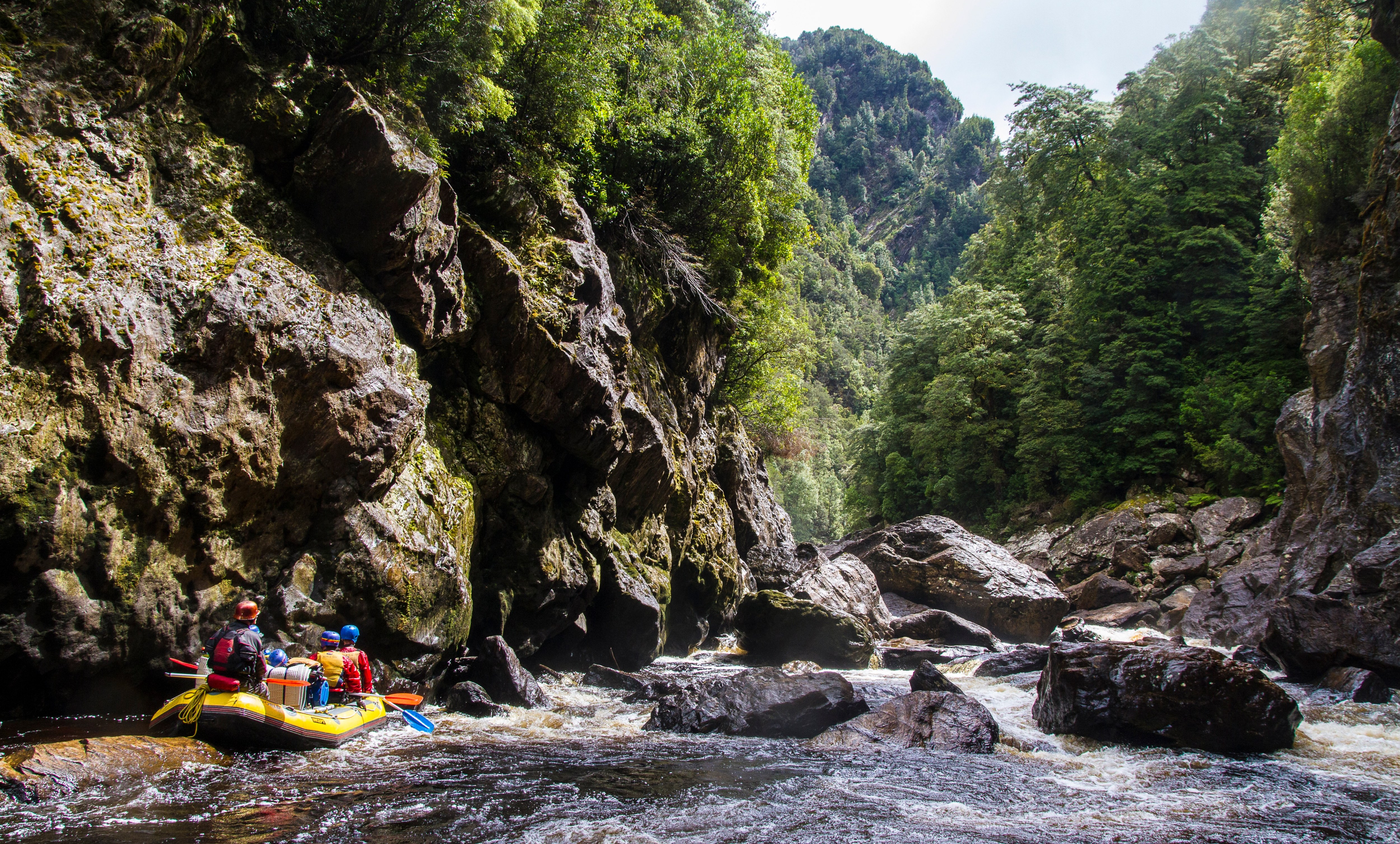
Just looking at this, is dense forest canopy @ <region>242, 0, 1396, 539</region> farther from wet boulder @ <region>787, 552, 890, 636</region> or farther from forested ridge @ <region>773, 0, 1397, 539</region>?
wet boulder @ <region>787, 552, 890, 636</region>

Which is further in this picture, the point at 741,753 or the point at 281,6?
the point at 281,6

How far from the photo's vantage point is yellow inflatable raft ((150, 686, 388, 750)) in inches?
→ 274

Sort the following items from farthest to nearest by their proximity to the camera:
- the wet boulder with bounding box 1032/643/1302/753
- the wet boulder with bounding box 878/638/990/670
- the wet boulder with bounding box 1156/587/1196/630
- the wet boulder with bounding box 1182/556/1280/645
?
the wet boulder with bounding box 1156/587/1196/630, the wet boulder with bounding box 878/638/990/670, the wet boulder with bounding box 1182/556/1280/645, the wet boulder with bounding box 1032/643/1302/753

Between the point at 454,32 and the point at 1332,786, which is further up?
the point at 454,32

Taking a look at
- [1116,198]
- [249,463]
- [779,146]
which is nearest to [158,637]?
[249,463]

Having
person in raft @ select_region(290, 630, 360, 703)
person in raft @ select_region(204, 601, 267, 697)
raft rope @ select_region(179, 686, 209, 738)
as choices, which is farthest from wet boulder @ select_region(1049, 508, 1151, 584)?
raft rope @ select_region(179, 686, 209, 738)

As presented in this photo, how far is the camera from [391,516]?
9680mm

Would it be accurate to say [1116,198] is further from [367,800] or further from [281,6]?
[367,800]

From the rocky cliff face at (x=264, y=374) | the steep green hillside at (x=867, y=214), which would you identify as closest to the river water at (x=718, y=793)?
the rocky cliff face at (x=264, y=374)

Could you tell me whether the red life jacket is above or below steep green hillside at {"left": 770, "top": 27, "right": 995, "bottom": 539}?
below

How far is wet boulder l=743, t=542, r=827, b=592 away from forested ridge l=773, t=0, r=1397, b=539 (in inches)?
520

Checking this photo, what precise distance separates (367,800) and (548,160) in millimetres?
11197

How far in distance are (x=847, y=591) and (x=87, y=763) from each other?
17133mm

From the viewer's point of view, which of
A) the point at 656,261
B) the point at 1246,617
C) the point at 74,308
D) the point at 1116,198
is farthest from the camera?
the point at 1116,198
